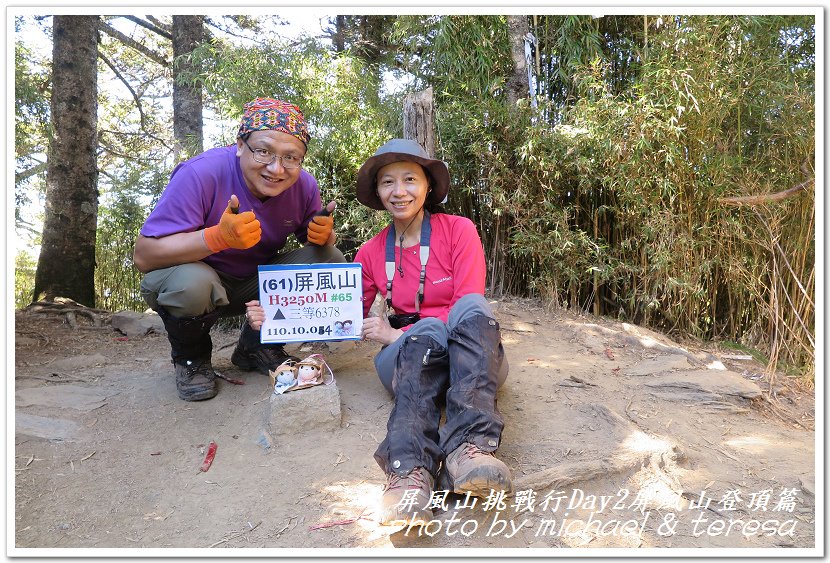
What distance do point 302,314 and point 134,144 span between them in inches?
328

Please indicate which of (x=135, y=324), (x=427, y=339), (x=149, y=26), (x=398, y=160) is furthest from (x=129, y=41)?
(x=427, y=339)

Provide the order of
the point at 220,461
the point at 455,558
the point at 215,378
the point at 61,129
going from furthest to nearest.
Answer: the point at 61,129, the point at 215,378, the point at 220,461, the point at 455,558

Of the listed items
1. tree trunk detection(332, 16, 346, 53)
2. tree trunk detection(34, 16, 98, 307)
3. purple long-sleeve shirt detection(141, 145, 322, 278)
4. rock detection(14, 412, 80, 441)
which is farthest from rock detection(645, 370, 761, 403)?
tree trunk detection(34, 16, 98, 307)

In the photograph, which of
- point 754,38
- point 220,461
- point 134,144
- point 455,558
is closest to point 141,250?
point 220,461

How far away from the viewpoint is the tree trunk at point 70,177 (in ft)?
20.3

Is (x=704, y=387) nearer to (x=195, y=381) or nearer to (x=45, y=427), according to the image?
(x=195, y=381)

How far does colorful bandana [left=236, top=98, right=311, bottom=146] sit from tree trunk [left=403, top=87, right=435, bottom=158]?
1.08 meters

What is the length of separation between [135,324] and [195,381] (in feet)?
8.65

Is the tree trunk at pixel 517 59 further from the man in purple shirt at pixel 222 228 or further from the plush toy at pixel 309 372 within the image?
the plush toy at pixel 309 372

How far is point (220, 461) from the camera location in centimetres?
262

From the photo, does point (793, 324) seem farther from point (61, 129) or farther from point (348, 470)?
point (61, 129)

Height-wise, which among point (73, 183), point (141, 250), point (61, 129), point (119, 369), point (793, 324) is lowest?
point (119, 369)

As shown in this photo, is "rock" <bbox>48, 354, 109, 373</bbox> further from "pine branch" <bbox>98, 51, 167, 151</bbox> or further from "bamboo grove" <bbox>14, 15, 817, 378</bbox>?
"pine branch" <bbox>98, 51, 167, 151</bbox>

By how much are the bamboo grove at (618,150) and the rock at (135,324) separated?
1897 mm
